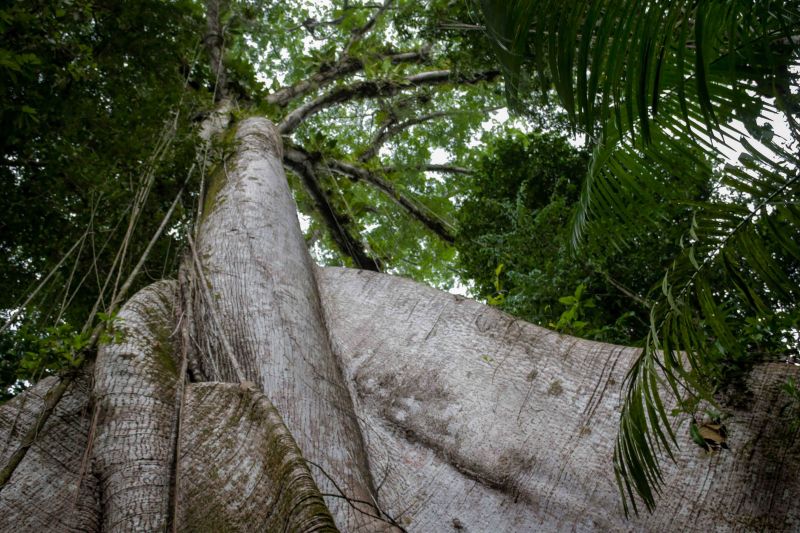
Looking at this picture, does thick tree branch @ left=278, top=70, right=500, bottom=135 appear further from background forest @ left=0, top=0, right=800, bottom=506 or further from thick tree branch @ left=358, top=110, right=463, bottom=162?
thick tree branch @ left=358, top=110, right=463, bottom=162

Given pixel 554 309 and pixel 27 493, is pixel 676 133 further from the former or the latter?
pixel 27 493

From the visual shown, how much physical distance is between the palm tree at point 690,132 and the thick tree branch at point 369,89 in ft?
13.2

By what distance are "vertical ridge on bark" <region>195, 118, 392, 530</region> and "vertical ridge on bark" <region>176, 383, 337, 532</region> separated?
27cm

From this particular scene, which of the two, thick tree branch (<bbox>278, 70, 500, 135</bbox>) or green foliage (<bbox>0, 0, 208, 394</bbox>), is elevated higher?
thick tree branch (<bbox>278, 70, 500, 135</bbox>)

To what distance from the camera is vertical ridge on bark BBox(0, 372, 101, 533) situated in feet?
5.74

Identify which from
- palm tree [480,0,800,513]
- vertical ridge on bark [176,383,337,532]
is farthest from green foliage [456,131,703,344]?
vertical ridge on bark [176,383,337,532]

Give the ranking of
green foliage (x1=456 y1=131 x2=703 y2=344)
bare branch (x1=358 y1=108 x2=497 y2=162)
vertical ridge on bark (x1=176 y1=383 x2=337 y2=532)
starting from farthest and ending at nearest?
1. bare branch (x1=358 y1=108 x2=497 y2=162)
2. green foliage (x1=456 y1=131 x2=703 y2=344)
3. vertical ridge on bark (x1=176 y1=383 x2=337 y2=532)

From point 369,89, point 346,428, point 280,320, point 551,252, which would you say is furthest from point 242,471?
point 369,89

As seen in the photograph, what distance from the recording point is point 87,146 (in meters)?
3.42

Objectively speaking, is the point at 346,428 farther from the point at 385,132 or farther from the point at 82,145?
the point at 385,132

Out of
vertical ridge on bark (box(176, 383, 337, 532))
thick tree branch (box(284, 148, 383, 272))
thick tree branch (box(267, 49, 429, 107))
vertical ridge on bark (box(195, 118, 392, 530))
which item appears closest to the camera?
vertical ridge on bark (box(176, 383, 337, 532))

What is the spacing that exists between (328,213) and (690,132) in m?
4.31

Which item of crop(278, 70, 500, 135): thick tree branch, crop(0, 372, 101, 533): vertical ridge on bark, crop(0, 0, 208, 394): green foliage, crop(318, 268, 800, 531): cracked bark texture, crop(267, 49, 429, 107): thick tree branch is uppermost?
crop(267, 49, 429, 107): thick tree branch

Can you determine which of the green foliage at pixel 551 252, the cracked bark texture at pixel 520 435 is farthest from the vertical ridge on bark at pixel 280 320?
the green foliage at pixel 551 252
